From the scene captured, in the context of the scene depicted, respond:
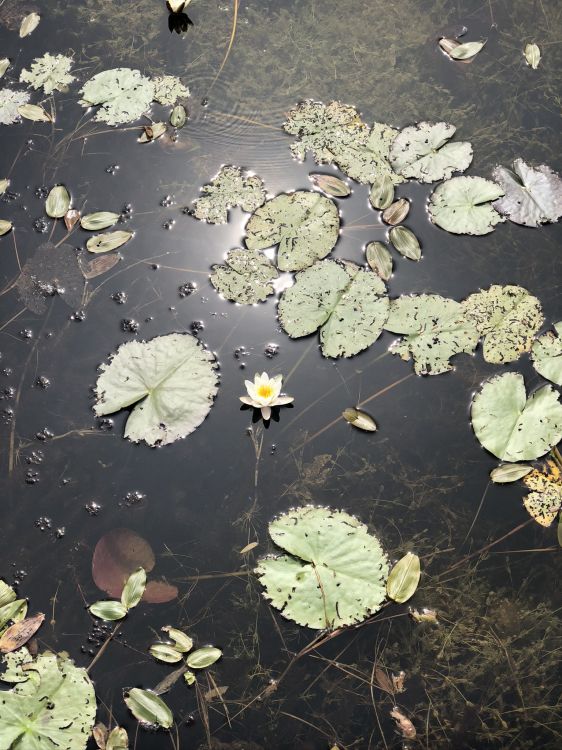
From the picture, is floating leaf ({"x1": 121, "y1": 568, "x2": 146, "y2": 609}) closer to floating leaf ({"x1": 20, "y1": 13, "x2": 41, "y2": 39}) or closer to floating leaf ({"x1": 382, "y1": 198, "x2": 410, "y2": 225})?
floating leaf ({"x1": 382, "y1": 198, "x2": 410, "y2": 225})

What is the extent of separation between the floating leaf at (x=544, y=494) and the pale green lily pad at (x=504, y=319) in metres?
0.36

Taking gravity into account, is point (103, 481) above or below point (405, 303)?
below

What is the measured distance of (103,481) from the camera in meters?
2.18

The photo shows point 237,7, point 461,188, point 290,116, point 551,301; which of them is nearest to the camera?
point 551,301

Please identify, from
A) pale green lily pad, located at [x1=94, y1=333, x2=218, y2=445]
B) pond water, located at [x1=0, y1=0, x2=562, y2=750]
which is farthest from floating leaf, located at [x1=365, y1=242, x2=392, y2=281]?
pale green lily pad, located at [x1=94, y1=333, x2=218, y2=445]

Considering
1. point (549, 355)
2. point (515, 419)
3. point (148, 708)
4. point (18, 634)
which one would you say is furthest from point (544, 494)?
point (18, 634)

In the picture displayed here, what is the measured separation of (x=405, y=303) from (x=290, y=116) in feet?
2.99

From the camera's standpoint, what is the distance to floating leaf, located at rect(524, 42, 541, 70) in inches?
108

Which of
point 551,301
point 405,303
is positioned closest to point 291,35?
point 405,303

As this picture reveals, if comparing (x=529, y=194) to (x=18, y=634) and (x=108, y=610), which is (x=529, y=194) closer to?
(x=108, y=610)

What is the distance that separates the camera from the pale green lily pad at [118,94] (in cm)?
274

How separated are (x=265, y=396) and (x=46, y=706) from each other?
105 cm

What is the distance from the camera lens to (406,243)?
94.7 inches

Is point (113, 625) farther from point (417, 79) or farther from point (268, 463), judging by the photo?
point (417, 79)
